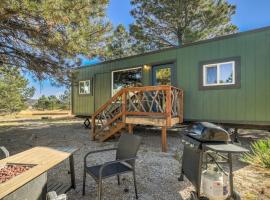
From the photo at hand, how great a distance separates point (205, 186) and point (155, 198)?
769mm

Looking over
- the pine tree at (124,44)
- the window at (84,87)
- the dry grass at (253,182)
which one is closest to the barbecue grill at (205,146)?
the dry grass at (253,182)

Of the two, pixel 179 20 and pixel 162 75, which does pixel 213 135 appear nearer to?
pixel 162 75

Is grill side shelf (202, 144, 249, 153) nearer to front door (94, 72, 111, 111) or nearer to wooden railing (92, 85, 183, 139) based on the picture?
wooden railing (92, 85, 183, 139)

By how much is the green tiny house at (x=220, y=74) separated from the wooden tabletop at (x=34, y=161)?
5.14m

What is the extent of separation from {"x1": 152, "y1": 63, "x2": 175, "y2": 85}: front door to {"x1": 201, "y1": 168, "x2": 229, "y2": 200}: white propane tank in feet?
18.2

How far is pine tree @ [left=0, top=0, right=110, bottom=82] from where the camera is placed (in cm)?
467

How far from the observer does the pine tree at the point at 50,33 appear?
4.67 meters

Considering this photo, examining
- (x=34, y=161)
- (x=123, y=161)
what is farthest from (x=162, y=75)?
(x=34, y=161)

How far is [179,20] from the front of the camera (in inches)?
559

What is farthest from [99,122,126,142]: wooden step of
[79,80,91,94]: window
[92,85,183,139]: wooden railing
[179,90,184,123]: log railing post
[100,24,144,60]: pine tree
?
[100,24,144,60]: pine tree

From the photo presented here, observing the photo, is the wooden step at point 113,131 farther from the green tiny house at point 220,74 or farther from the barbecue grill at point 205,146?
the barbecue grill at point 205,146

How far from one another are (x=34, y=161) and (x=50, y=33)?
13.1ft

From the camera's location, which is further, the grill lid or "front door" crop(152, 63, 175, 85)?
"front door" crop(152, 63, 175, 85)

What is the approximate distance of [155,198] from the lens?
308 cm
